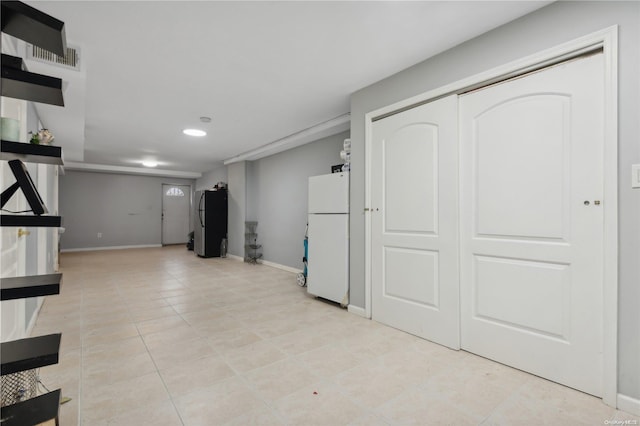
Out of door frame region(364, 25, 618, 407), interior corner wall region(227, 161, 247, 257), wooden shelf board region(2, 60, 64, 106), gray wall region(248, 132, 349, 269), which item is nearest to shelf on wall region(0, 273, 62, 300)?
wooden shelf board region(2, 60, 64, 106)

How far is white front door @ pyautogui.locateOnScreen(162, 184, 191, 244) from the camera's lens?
394 inches

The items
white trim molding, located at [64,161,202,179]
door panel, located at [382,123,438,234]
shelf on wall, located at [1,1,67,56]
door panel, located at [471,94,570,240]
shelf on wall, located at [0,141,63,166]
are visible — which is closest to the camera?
shelf on wall, located at [1,1,67,56]

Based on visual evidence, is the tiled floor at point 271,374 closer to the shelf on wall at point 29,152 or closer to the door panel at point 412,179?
the door panel at point 412,179

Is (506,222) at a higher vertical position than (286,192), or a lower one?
lower

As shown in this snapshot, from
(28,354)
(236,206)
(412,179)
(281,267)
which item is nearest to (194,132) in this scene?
(236,206)

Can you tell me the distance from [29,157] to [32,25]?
1.39ft

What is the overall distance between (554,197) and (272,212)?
5.11 metres

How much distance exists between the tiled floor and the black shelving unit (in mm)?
764

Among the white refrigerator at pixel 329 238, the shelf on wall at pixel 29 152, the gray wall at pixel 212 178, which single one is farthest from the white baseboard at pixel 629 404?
the gray wall at pixel 212 178

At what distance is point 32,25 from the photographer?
87cm

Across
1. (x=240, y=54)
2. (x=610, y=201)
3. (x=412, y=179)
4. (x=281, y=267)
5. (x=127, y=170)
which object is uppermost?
(x=240, y=54)

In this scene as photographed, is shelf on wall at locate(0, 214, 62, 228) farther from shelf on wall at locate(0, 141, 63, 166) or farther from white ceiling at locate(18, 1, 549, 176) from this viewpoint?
white ceiling at locate(18, 1, 549, 176)

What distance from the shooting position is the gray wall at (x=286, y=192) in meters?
5.14

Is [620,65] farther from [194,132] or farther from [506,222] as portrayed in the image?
[194,132]
